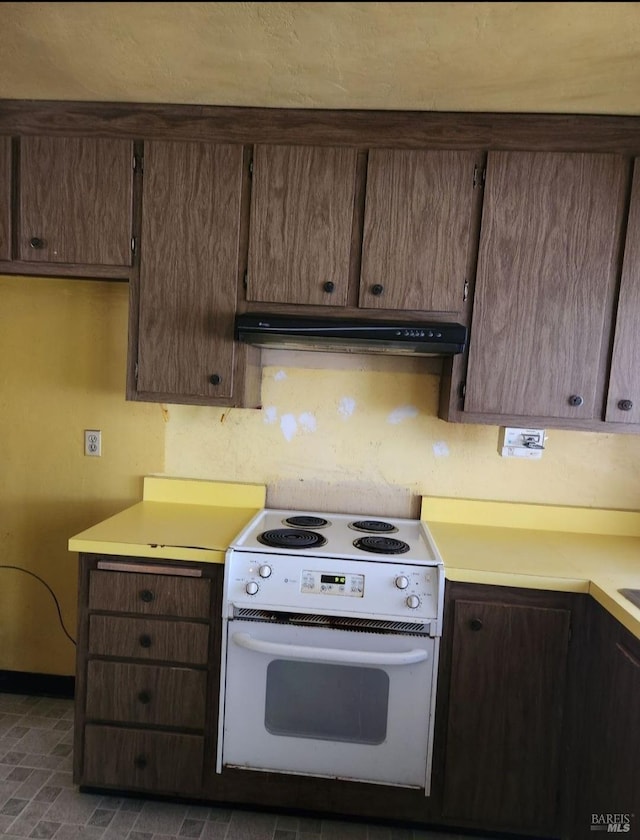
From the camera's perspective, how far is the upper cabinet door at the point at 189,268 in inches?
75.2

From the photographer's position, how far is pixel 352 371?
88.1 inches

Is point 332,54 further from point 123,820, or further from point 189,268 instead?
point 123,820

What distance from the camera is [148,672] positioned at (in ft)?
5.89

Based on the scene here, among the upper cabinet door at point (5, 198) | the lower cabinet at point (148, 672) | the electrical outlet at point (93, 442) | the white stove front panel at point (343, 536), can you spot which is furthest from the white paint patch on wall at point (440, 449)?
the upper cabinet door at point (5, 198)

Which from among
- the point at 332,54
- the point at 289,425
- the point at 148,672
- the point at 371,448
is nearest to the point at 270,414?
the point at 289,425

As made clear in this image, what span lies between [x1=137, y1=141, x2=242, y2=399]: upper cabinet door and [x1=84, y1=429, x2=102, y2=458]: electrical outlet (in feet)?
1.65

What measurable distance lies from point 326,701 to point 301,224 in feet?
5.20

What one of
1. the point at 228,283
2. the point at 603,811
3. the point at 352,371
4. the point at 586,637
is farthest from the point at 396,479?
the point at 603,811

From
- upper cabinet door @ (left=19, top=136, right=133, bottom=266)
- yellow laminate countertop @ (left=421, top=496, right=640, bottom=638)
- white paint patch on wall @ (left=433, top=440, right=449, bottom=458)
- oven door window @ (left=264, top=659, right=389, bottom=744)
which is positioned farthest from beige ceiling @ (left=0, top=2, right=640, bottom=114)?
oven door window @ (left=264, top=659, right=389, bottom=744)

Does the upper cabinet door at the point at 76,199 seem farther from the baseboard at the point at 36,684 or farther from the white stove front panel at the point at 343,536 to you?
the baseboard at the point at 36,684

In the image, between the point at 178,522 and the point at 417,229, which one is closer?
the point at 417,229

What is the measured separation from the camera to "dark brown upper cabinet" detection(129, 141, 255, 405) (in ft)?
6.27

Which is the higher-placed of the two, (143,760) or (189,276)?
(189,276)

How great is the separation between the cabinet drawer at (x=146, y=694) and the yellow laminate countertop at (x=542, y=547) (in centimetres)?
92
